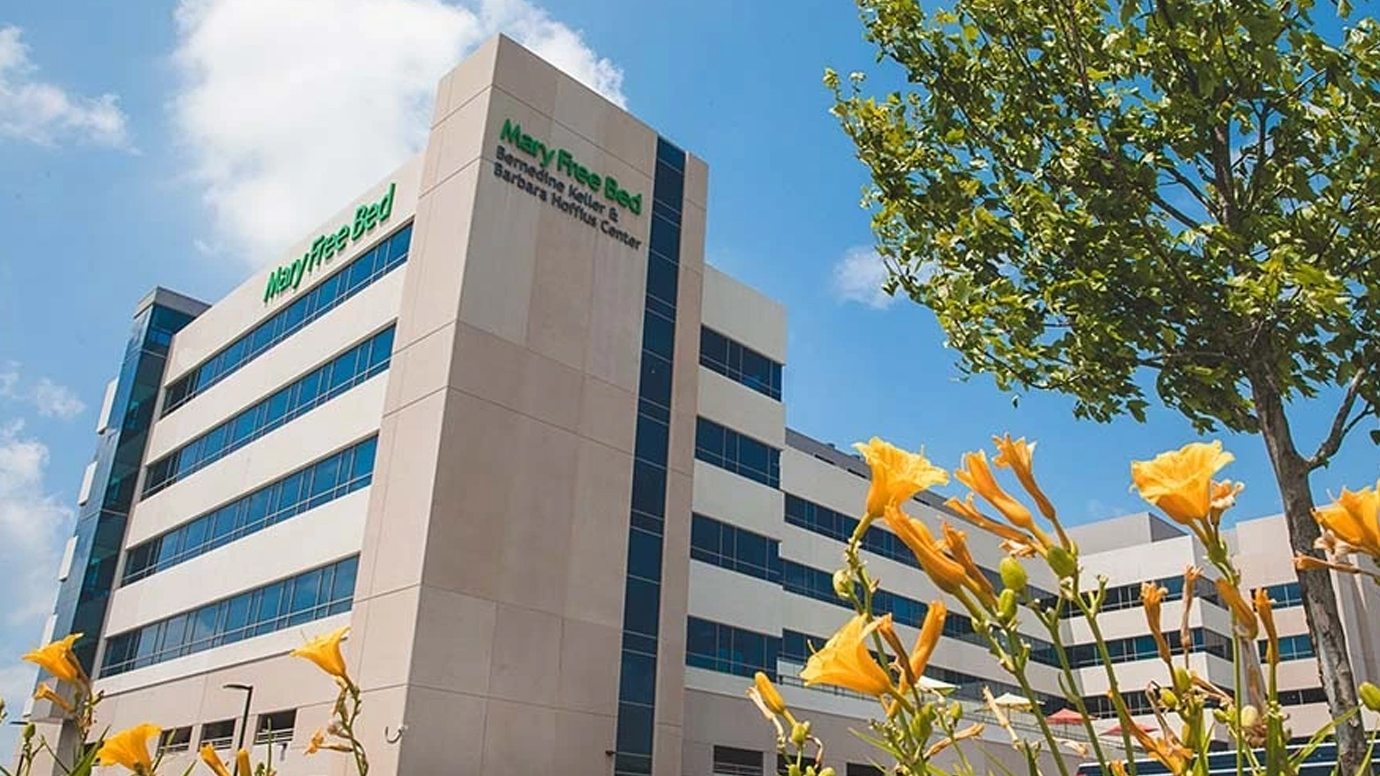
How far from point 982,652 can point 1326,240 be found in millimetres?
32336

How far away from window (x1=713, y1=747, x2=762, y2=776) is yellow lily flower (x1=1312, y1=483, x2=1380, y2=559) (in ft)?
78.8

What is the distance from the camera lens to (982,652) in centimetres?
3619

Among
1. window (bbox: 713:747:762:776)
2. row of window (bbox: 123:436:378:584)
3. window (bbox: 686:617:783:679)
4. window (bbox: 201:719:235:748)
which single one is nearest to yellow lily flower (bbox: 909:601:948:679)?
row of window (bbox: 123:436:378:584)

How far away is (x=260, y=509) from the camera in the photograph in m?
24.9

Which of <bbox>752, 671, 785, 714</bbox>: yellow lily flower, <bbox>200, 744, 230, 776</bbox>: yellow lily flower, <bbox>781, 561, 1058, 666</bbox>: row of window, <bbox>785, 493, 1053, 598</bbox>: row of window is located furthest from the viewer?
<bbox>785, 493, 1053, 598</bbox>: row of window

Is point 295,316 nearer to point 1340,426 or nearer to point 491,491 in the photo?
point 491,491

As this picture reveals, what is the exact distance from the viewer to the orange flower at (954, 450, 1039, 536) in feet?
4.66

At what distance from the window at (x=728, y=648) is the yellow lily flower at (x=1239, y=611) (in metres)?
23.2

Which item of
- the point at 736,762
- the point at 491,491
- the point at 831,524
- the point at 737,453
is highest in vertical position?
the point at 737,453

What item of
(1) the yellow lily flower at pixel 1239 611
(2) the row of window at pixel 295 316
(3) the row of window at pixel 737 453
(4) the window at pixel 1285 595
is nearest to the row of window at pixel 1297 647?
(4) the window at pixel 1285 595

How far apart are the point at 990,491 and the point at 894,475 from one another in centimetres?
14

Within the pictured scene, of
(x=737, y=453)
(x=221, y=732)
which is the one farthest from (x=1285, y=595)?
(x=221, y=732)

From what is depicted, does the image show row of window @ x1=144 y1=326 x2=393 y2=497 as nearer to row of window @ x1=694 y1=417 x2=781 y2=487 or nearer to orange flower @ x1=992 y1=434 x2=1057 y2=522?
row of window @ x1=694 y1=417 x2=781 y2=487

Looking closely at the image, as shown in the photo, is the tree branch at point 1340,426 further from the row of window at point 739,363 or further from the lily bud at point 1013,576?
the row of window at point 739,363
